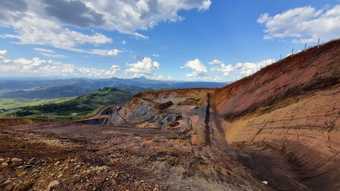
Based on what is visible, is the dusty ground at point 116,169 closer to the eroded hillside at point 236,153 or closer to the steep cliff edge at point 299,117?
the eroded hillside at point 236,153

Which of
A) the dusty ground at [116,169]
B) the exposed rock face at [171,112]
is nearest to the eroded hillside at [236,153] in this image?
the dusty ground at [116,169]

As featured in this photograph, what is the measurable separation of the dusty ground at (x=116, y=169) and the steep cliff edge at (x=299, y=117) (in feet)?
6.97

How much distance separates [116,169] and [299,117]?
9219 millimetres

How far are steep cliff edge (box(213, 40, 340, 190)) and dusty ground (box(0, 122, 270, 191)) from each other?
6.97 ft

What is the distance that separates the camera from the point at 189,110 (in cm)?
2722

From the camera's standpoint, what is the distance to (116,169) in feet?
26.8

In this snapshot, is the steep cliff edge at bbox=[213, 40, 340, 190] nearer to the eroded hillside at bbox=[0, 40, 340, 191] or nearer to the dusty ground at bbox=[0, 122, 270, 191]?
the eroded hillside at bbox=[0, 40, 340, 191]

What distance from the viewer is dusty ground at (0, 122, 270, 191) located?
715 cm

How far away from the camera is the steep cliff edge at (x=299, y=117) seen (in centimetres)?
914

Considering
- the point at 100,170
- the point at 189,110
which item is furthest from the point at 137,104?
the point at 100,170

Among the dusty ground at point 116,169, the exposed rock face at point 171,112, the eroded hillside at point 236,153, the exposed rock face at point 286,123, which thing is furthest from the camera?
the exposed rock face at point 171,112

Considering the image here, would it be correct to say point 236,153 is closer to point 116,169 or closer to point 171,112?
point 116,169

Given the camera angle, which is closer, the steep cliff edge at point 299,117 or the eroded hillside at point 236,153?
the eroded hillside at point 236,153

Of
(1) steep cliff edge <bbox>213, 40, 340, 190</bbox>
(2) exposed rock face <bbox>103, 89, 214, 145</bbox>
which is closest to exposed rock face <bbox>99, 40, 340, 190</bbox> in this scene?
(1) steep cliff edge <bbox>213, 40, 340, 190</bbox>
